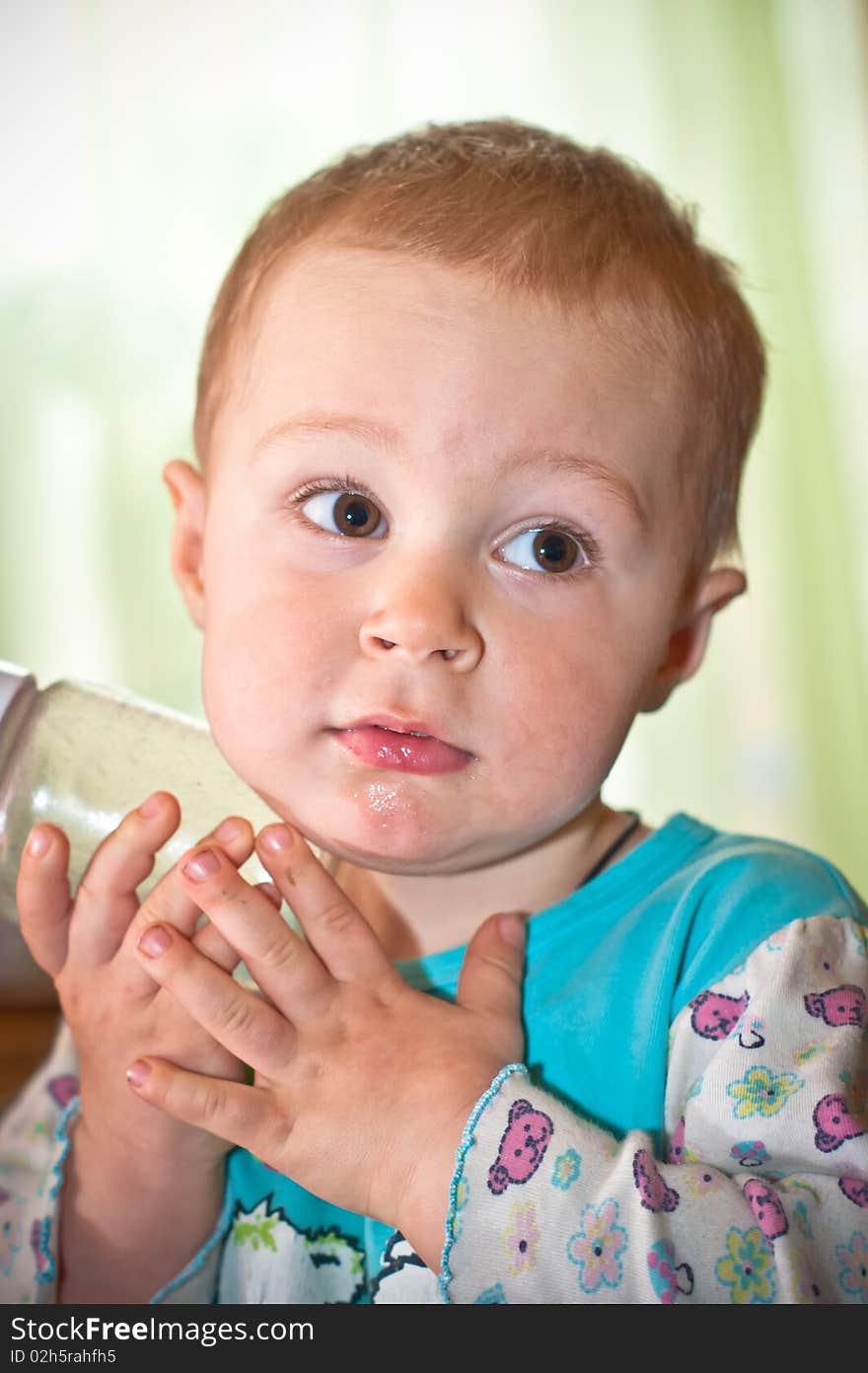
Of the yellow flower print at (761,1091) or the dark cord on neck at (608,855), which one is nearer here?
the yellow flower print at (761,1091)

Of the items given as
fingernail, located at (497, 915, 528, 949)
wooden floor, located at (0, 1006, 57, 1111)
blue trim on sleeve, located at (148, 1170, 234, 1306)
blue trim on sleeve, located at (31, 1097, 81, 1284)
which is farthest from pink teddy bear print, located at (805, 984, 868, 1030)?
wooden floor, located at (0, 1006, 57, 1111)

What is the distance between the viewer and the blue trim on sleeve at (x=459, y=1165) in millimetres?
690

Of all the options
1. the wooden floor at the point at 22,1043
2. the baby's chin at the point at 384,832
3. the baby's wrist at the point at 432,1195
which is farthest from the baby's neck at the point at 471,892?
the wooden floor at the point at 22,1043

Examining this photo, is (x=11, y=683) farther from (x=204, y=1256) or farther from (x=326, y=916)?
(x=204, y=1256)

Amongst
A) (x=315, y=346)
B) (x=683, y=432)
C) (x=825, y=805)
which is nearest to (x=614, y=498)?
(x=683, y=432)

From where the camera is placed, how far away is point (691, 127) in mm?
2348

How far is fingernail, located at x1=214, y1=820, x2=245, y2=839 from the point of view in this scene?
2.61 ft

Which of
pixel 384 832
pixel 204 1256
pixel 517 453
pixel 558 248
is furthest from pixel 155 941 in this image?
pixel 558 248

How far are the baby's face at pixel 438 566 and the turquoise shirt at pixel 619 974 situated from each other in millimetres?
97

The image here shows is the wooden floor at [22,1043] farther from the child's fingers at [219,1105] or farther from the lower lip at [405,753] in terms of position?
the lower lip at [405,753]

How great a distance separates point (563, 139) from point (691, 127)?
1.50m

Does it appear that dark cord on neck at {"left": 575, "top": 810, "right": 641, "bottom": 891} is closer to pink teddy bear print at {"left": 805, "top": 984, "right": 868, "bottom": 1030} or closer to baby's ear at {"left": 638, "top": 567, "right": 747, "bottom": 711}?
baby's ear at {"left": 638, "top": 567, "right": 747, "bottom": 711}

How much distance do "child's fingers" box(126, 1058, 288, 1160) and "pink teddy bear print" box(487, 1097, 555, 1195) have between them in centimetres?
13

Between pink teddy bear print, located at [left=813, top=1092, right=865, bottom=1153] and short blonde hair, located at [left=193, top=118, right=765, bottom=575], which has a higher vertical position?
short blonde hair, located at [left=193, top=118, right=765, bottom=575]
